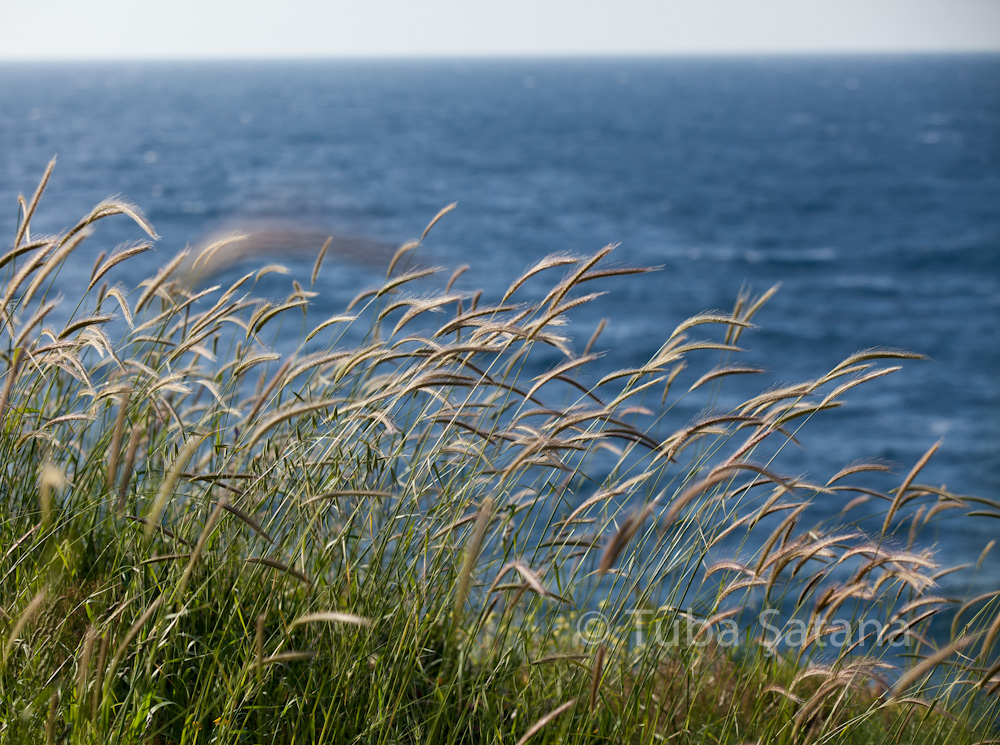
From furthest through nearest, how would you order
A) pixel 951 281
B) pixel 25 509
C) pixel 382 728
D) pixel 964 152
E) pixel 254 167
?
pixel 964 152 < pixel 254 167 < pixel 951 281 < pixel 25 509 < pixel 382 728

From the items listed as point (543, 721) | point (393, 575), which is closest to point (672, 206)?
point (393, 575)

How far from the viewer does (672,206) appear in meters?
44.0

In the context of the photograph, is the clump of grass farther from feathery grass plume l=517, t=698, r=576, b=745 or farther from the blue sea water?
the blue sea water

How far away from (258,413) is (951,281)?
33120 millimetres

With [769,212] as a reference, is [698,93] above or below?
above

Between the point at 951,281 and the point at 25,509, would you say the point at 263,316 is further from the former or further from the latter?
the point at 951,281

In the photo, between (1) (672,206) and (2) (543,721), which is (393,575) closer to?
(2) (543,721)

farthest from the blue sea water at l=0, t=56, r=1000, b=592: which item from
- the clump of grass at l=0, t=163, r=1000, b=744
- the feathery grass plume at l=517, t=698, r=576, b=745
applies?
the feathery grass plume at l=517, t=698, r=576, b=745

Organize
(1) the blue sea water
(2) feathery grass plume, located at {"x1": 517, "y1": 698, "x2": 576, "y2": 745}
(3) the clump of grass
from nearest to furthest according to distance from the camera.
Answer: (2) feathery grass plume, located at {"x1": 517, "y1": 698, "x2": 576, "y2": 745}, (3) the clump of grass, (1) the blue sea water

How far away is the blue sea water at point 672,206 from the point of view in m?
18.7

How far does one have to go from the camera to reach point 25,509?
89.7 inches

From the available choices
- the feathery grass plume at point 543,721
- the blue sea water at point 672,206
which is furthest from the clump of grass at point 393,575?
the blue sea water at point 672,206

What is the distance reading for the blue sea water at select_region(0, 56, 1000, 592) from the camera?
18.7 metres

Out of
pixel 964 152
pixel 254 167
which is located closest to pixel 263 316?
pixel 254 167
